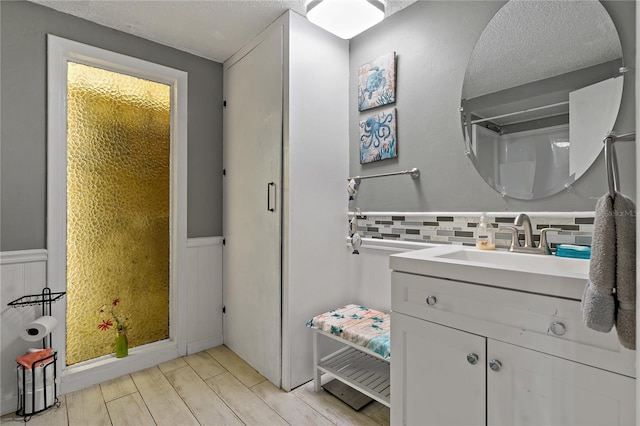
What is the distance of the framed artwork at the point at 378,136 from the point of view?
1.98m

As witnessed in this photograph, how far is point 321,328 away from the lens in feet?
6.06

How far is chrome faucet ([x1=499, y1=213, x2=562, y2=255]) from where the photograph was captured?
1356mm

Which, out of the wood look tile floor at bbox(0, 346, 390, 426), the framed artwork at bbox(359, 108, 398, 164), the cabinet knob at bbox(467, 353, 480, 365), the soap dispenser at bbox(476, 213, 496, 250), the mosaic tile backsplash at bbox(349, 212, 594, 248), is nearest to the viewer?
the cabinet knob at bbox(467, 353, 480, 365)

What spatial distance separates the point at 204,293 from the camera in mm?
2561

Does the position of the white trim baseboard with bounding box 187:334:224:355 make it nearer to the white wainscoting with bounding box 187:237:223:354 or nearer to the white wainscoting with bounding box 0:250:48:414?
the white wainscoting with bounding box 187:237:223:354

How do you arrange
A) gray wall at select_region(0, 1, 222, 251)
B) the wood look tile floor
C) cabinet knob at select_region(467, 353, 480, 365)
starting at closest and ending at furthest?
1. cabinet knob at select_region(467, 353, 480, 365)
2. the wood look tile floor
3. gray wall at select_region(0, 1, 222, 251)

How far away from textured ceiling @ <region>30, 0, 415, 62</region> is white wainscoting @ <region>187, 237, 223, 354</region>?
1.45 m

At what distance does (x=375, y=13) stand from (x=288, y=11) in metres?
0.53

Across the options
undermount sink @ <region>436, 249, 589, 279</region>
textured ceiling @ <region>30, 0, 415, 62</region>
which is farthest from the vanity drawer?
textured ceiling @ <region>30, 0, 415, 62</region>

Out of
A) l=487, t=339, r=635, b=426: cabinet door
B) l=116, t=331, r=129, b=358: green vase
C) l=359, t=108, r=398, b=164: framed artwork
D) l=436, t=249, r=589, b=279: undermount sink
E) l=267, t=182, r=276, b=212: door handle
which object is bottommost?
l=116, t=331, r=129, b=358: green vase

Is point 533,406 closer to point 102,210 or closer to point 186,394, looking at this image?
point 186,394

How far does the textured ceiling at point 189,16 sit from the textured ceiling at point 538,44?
600 millimetres

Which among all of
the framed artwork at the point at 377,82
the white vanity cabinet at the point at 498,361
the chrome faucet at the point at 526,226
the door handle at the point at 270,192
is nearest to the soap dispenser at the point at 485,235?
the chrome faucet at the point at 526,226

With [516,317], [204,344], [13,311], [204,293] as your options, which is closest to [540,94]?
[516,317]
